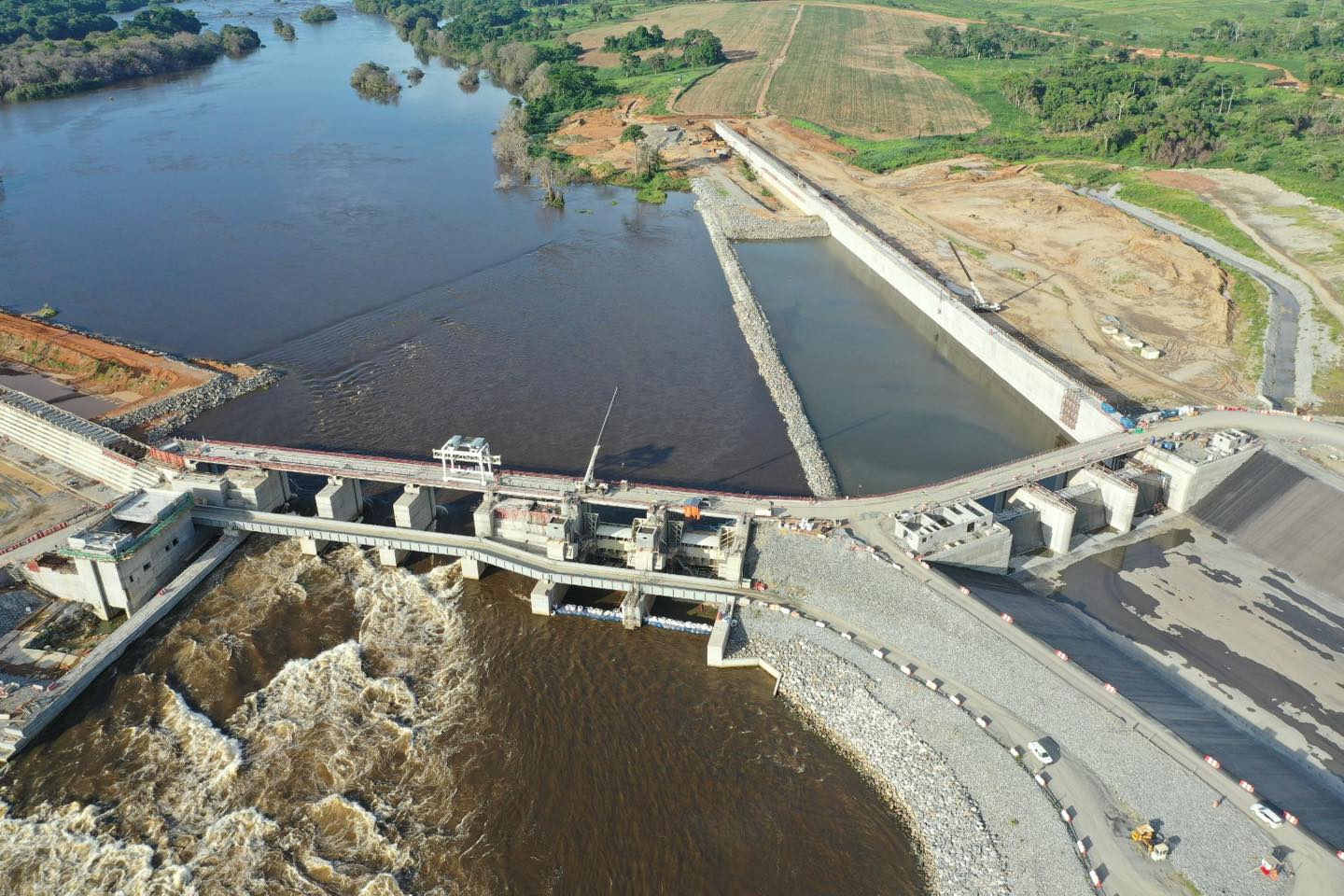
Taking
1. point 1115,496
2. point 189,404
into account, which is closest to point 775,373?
point 1115,496

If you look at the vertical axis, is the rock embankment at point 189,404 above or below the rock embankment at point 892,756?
below

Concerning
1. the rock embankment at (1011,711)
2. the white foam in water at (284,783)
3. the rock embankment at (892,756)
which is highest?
the rock embankment at (1011,711)

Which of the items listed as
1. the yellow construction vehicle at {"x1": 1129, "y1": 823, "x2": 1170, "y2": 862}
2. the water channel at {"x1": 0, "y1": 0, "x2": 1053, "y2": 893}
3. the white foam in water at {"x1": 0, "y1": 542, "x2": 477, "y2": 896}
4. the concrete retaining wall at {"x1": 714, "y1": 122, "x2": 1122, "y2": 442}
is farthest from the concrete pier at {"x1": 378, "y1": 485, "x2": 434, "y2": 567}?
the concrete retaining wall at {"x1": 714, "y1": 122, "x2": 1122, "y2": 442}

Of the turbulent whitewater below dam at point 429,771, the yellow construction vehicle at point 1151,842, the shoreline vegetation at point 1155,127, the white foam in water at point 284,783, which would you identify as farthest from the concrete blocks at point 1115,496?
the shoreline vegetation at point 1155,127

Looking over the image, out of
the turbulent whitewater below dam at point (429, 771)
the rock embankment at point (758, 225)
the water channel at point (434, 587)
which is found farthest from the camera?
the rock embankment at point (758, 225)

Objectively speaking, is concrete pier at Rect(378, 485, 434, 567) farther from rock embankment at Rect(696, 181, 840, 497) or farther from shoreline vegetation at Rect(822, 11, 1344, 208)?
shoreline vegetation at Rect(822, 11, 1344, 208)

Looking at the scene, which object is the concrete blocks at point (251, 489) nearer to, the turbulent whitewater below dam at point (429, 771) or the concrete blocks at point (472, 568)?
the turbulent whitewater below dam at point (429, 771)

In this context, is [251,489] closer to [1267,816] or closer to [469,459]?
[469,459]
